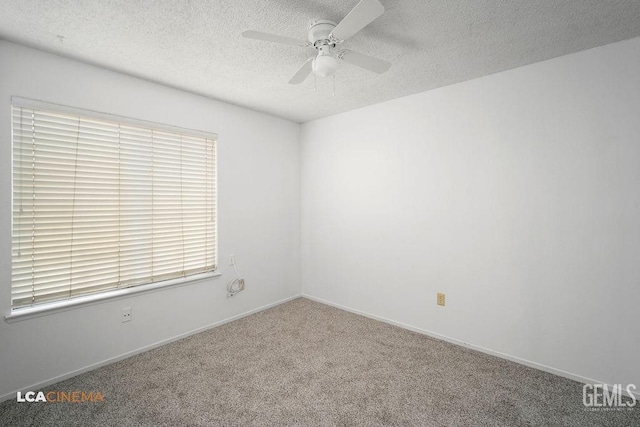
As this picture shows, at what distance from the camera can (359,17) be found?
1378 millimetres

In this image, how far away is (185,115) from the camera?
282 cm

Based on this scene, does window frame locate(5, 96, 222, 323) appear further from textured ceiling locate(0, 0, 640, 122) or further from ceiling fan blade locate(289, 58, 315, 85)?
ceiling fan blade locate(289, 58, 315, 85)

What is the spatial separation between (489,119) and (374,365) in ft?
7.65

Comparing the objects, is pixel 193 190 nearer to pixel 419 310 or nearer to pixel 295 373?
pixel 295 373

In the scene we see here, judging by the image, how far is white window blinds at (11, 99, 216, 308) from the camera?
79.6 inches

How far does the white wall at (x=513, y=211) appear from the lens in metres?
1.95

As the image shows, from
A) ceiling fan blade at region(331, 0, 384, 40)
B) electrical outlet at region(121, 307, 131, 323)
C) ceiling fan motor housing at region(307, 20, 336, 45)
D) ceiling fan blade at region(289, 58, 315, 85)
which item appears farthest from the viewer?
electrical outlet at region(121, 307, 131, 323)

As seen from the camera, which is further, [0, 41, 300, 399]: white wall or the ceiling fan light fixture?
[0, 41, 300, 399]: white wall

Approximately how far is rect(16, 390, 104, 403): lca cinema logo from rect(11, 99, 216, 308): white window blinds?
626 millimetres

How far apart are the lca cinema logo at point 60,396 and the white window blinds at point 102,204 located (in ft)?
2.05

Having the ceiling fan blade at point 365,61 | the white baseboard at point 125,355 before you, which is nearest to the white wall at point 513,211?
the ceiling fan blade at point 365,61

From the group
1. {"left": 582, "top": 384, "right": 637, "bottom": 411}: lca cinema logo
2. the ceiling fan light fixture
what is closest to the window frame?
the ceiling fan light fixture

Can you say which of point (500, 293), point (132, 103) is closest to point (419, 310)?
point (500, 293)

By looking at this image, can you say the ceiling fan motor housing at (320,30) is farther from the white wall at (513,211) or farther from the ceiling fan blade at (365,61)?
the white wall at (513,211)
